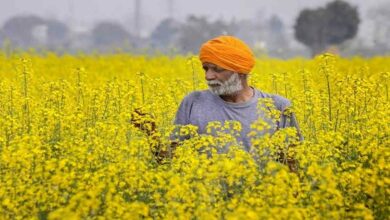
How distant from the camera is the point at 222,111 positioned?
211 inches

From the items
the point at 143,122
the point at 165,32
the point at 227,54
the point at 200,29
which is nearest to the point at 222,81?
the point at 227,54

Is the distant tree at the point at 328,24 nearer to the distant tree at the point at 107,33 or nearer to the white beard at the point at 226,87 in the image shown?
the white beard at the point at 226,87

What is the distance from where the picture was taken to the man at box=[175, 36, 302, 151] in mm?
5320

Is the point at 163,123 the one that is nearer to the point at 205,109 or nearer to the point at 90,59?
the point at 205,109

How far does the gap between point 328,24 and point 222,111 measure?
42561 mm

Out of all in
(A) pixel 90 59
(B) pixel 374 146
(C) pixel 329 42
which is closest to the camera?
(B) pixel 374 146

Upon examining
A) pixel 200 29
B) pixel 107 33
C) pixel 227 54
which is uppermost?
pixel 107 33

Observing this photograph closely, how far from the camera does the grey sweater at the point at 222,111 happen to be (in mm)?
5312

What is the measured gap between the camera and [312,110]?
20.5 ft

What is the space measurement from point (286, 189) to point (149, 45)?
568 inches

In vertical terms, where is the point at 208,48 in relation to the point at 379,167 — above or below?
above

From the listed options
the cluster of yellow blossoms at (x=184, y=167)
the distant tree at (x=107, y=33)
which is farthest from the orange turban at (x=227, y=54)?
the distant tree at (x=107, y=33)

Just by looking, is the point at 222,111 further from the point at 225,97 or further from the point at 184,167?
the point at 184,167

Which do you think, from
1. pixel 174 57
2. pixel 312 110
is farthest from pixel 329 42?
pixel 312 110
